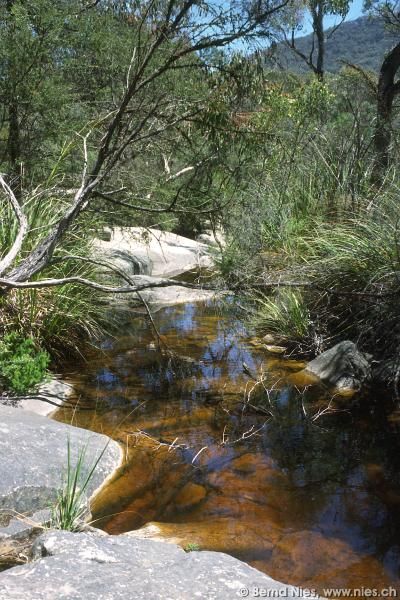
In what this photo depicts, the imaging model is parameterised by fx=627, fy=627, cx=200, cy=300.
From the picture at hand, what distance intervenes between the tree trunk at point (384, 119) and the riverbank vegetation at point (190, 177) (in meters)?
0.05

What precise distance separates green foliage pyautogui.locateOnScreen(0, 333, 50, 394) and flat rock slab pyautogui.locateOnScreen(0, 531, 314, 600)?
2.30 metres

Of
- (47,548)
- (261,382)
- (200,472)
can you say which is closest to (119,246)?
(261,382)

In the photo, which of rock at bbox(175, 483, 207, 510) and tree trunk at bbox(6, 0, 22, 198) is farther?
tree trunk at bbox(6, 0, 22, 198)

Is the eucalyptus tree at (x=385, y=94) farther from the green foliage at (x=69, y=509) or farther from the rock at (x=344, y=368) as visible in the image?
the green foliage at (x=69, y=509)

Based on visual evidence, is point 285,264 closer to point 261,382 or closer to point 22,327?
point 261,382

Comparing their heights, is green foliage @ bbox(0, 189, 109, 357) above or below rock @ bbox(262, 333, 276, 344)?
above

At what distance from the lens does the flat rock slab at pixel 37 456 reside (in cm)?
330

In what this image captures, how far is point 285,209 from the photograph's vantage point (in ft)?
27.5

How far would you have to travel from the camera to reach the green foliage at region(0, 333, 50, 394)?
4.76 m

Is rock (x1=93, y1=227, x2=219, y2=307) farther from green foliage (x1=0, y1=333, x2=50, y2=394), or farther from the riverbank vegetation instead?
green foliage (x1=0, y1=333, x2=50, y2=394)

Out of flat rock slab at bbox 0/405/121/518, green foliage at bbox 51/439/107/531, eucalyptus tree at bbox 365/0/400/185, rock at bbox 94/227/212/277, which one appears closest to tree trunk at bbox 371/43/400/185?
eucalyptus tree at bbox 365/0/400/185

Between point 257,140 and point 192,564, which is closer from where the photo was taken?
point 192,564

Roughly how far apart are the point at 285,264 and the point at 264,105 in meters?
1.74

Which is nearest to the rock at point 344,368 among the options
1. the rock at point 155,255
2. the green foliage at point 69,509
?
the green foliage at point 69,509
